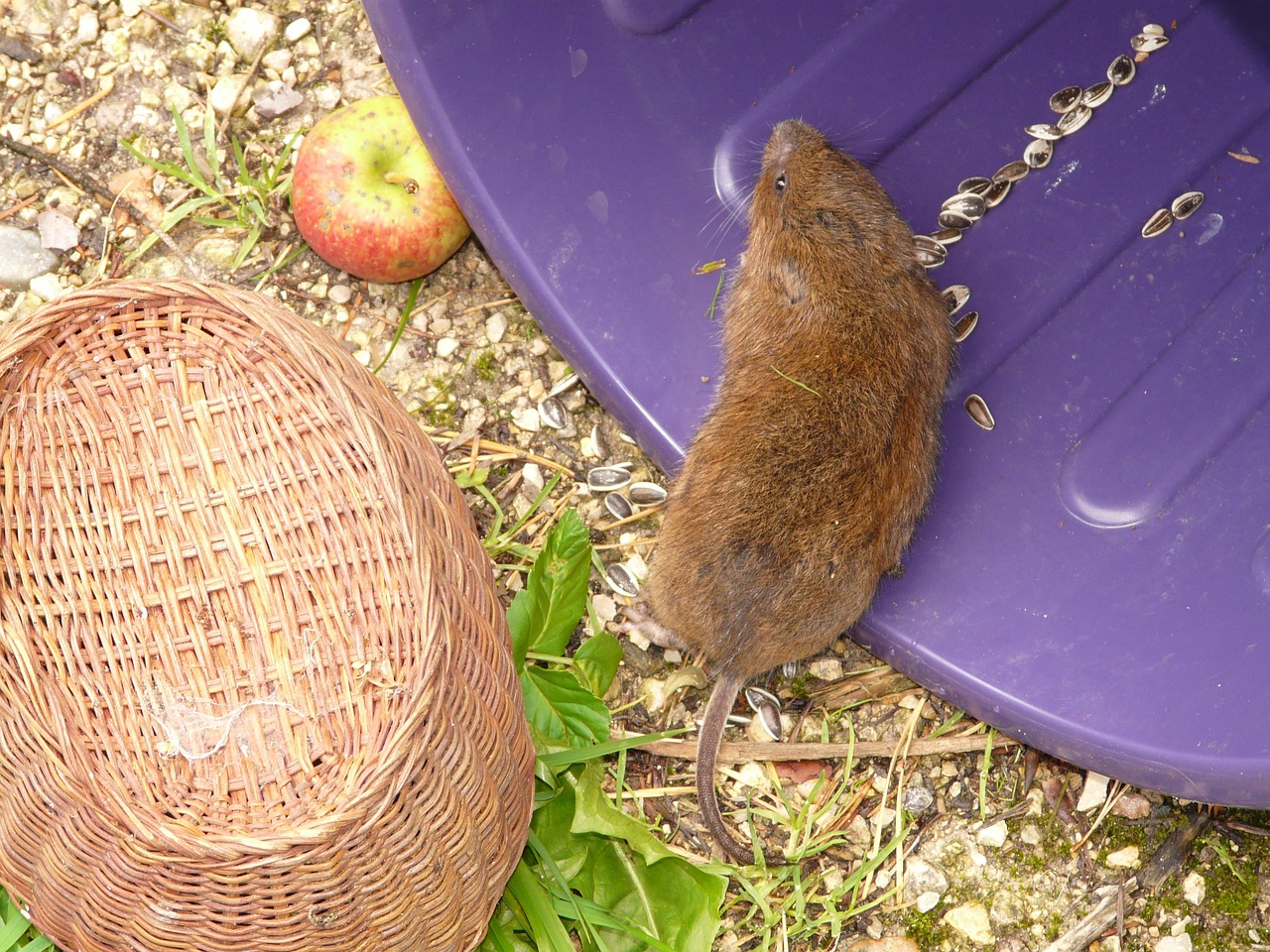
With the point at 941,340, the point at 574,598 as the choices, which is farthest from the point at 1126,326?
the point at 574,598

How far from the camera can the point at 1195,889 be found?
3049mm

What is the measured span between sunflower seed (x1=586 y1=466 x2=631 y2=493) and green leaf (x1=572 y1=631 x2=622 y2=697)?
0.44 m

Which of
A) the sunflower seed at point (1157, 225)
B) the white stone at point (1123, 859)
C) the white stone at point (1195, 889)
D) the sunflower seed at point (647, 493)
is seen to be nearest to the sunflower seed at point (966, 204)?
the sunflower seed at point (1157, 225)

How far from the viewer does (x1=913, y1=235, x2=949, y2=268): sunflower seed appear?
311cm

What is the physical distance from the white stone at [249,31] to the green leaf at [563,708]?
2.04 metres

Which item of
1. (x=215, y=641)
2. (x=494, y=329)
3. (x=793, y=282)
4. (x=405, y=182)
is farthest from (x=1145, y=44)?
(x=215, y=641)

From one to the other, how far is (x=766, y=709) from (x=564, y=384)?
1083 millimetres

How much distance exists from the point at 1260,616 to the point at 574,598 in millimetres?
1823

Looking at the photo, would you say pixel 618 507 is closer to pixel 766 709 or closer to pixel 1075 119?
pixel 766 709

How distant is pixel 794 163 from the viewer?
302 cm

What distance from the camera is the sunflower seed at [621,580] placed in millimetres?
3129

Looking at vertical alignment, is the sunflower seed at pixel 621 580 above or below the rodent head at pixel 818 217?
below

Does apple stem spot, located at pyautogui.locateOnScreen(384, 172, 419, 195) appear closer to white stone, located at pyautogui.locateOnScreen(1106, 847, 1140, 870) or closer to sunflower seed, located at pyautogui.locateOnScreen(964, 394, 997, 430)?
sunflower seed, located at pyautogui.locateOnScreen(964, 394, 997, 430)

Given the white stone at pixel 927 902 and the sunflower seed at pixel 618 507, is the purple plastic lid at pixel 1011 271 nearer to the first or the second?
the sunflower seed at pixel 618 507
